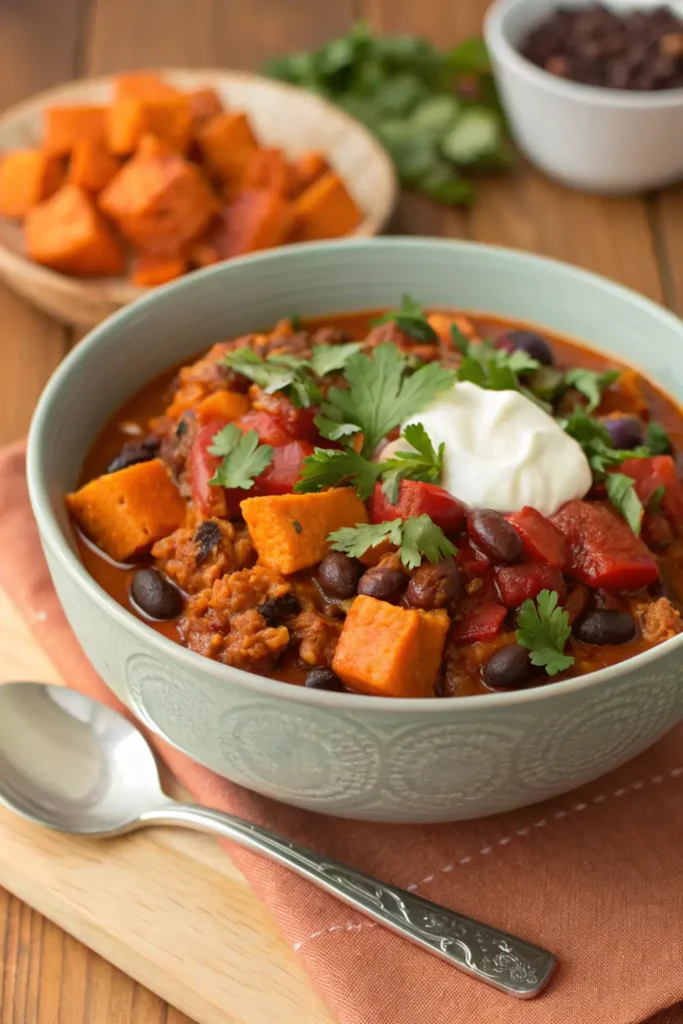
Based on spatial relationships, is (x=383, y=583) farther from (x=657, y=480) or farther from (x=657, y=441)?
(x=657, y=441)

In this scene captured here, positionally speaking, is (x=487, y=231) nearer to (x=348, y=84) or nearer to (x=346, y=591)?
(x=348, y=84)

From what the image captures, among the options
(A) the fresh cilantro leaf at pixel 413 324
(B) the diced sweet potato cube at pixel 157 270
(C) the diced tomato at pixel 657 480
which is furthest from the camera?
(B) the diced sweet potato cube at pixel 157 270

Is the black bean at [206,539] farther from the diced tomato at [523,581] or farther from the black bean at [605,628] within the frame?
the black bean at [605,628]

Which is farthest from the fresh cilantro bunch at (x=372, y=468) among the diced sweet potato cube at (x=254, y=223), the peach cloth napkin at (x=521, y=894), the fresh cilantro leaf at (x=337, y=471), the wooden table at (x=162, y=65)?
the diced sweet potato cube at (x=254, y=223)

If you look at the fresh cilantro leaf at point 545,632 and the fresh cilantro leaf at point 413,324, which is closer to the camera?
the fresh cilantro leaf at point 545,632

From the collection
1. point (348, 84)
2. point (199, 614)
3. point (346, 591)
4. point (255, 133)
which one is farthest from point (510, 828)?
point (348, 84)

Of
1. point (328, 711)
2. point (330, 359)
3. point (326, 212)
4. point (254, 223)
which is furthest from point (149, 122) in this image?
point (328, 711)
